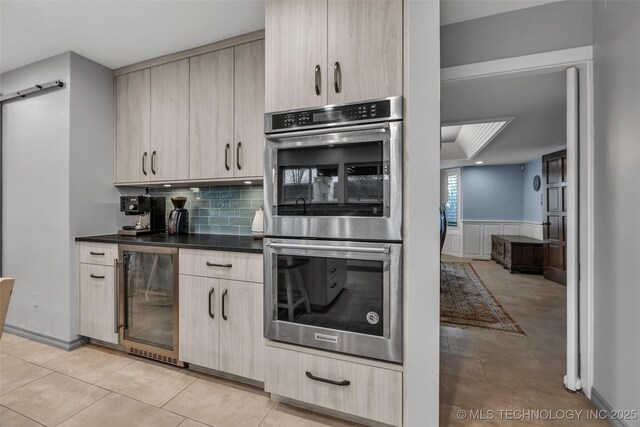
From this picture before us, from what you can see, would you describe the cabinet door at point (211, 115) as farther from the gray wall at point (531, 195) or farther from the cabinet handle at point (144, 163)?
the gray wall at point (531, 195)

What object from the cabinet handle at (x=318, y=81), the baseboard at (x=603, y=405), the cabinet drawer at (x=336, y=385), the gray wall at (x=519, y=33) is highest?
the gray wall at (x=519, y=33)

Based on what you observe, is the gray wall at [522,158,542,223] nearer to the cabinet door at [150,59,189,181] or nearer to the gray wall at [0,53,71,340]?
the cabinet door at [150,59,189,181]

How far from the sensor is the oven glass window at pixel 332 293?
4.87ft

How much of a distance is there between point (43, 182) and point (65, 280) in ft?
3.00

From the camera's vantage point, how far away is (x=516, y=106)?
3.41 meters

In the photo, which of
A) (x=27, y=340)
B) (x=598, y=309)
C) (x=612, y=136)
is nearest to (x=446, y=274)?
Answer: (x=598, y=309)

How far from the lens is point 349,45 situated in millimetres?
1523

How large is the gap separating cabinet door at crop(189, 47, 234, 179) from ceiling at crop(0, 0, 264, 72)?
0.59ft

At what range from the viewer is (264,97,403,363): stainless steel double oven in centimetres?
143

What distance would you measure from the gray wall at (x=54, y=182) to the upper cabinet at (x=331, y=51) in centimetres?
199

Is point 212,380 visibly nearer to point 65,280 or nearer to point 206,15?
point 65,280

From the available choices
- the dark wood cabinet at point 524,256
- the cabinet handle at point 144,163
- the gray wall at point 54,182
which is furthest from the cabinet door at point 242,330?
the dark wood cabinet at point 524,256

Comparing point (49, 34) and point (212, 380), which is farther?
point (49, 34)

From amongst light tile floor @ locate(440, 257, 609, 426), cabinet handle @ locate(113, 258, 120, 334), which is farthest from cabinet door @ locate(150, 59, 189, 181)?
light tile floor @ locate(440, 257, 609, 426)
